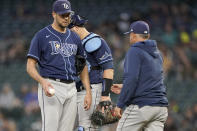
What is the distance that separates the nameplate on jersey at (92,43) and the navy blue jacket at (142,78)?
71 centimetres

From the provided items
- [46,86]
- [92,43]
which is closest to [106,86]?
[92,43]

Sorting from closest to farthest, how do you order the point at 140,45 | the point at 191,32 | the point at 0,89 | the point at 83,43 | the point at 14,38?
the point at 140,45 → the point at 83,43 → the point at 0,89 → the point at 14,38 → the point at 191,32

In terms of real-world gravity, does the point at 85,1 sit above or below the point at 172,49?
above

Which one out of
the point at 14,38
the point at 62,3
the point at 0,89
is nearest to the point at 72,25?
the point at 62,3

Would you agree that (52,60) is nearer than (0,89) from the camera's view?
Yes

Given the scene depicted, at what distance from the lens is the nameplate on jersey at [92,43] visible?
662 centimetres

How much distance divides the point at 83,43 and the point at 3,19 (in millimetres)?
9129

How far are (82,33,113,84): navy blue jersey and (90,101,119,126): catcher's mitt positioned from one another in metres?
0.34

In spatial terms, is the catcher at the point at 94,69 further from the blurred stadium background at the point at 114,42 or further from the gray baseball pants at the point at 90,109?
the blurred stadium background at the point at 114,42

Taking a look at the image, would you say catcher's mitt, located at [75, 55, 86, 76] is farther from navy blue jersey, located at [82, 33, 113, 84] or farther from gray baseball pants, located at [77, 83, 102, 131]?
gray baseball pants, located at [77, 83, 102, 131]

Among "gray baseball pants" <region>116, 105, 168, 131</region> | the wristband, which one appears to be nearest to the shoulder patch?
the wristband

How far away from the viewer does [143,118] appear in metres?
6.00

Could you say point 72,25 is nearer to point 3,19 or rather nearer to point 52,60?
point 52,60

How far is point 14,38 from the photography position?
14562 millimetres
